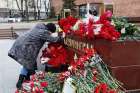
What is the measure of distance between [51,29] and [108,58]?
86.1 inches

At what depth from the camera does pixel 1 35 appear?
94.3 feet

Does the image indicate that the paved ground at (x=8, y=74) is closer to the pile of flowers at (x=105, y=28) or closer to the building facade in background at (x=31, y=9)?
the pile of flowers at (x=105, y=28)

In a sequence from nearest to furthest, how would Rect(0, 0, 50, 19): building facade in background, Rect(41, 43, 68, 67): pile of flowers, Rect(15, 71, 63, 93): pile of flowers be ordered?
Result: Rect(15, 71, 63, 93): pile of flowers, Rect(41, 43, 68, 67): pile of flowers, Rect(0, 0, 50, 19): building facade in background

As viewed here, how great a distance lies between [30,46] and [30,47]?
2cm

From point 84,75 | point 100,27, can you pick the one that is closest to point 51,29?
point 100,27

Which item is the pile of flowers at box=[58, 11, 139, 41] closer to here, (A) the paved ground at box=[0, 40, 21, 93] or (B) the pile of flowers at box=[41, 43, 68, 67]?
(B) the pile of flowers at box=[41, 43, 68, 67]

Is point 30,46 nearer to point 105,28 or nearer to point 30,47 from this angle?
point 30,47

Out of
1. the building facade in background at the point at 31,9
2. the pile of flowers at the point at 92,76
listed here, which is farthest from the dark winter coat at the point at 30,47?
the building facade in background at the point at 31,9

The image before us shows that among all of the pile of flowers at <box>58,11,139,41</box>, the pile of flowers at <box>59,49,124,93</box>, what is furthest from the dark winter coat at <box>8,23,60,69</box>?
the pile of flowers at <box>59,49,124,93</box>

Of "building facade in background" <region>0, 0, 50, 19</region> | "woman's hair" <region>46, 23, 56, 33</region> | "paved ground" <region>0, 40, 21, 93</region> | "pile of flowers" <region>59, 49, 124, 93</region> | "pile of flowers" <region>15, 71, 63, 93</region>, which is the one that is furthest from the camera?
"building facade in background" <region>0, 0, 50, 19</region>

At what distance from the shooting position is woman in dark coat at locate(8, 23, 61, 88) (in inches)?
295

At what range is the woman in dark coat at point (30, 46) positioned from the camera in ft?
24.6

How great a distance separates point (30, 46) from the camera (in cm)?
765

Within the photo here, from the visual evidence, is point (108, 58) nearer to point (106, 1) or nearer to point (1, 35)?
point (1, 35)
